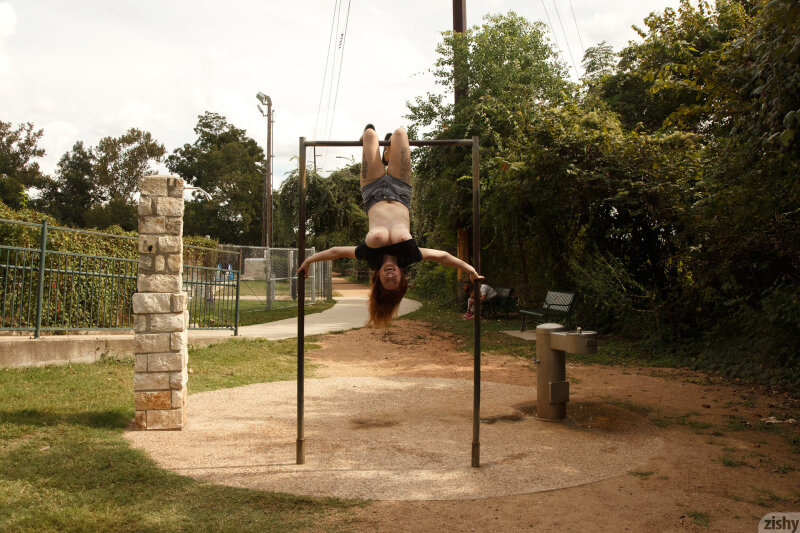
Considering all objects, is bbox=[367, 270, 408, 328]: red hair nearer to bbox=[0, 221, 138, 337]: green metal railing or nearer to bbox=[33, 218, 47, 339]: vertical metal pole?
bbox=[0, 221, 138, 337]: green metal railing

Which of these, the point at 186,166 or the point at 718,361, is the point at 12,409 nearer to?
the point at 718,361

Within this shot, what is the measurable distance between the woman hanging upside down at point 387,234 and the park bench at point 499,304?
9776 mm

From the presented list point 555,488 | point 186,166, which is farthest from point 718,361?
point 186,166

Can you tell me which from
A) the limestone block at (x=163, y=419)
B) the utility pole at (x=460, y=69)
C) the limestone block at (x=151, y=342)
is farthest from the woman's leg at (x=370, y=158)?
the utility pole at (x=460, y=69)

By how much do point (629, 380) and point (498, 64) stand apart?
376 inches

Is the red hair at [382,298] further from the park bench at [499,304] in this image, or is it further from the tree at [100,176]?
the tree at [100,176]

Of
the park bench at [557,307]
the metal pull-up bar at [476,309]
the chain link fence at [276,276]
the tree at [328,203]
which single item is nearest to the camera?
the metal pull-up bar at [476,309]

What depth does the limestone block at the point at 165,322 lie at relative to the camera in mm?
5426

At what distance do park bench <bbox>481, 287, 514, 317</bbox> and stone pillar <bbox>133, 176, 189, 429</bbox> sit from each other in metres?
9.83

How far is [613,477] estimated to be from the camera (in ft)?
13.9

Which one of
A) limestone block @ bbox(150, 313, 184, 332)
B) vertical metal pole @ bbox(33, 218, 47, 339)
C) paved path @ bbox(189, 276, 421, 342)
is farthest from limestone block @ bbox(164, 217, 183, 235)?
paved path @ bbox(189, 276, 421, 342)

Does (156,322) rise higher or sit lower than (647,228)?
lower

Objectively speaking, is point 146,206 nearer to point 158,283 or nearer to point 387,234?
point 158,283

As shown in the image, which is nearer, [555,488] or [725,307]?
[555,488]
